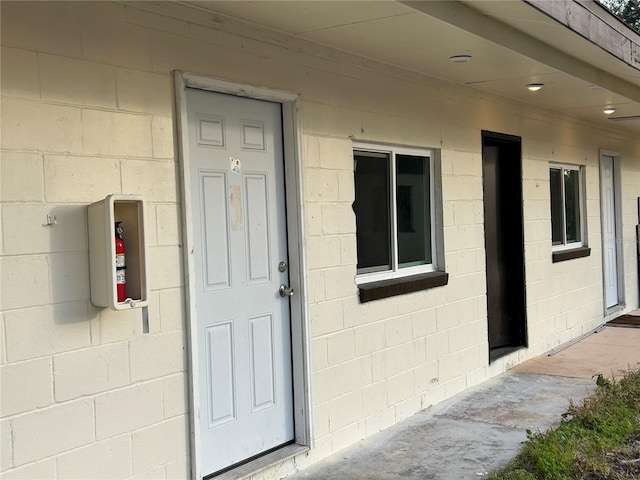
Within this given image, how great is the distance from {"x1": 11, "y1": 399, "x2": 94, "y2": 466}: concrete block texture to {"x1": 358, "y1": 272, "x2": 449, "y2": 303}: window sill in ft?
7.90

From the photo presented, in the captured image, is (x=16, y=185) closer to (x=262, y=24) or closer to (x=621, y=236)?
(x=262, y=24)

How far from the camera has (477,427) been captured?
5508 millimetres

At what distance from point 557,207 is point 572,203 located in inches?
22.0

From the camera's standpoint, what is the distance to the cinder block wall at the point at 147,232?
3.23 metres

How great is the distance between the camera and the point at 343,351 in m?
5.13

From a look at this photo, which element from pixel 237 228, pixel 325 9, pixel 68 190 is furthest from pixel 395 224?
pixel 68 190

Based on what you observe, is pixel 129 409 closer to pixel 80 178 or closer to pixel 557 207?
pixel 80 178

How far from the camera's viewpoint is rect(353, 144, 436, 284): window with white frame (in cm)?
555

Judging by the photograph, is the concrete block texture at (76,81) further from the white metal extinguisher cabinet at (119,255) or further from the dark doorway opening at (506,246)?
the dark doorway opening at (506,246)

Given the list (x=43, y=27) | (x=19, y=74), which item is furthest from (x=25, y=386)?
(x=43, y=27)

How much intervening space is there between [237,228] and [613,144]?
8.10 m

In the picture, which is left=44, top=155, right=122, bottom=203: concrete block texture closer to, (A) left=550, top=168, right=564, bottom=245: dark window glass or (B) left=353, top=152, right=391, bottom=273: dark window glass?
(B) left=353, top=152, right=391, bottom=273: dark window glass

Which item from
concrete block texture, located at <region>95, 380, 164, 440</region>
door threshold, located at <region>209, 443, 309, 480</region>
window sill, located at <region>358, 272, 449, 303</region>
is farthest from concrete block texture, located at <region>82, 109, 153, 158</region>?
window sill, located at <region>358, 272, 449, 303</region>

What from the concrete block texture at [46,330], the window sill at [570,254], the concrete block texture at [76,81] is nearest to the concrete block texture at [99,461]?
the concrete block texture at [46,330]
